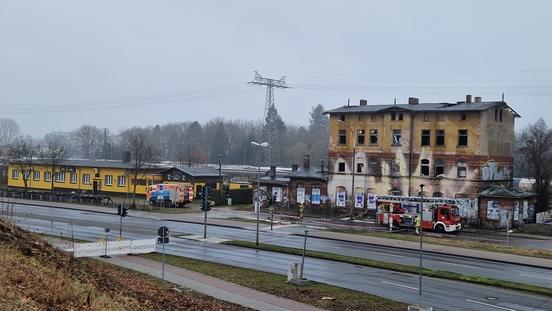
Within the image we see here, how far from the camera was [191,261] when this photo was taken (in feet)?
94.6

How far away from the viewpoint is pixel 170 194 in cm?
6694

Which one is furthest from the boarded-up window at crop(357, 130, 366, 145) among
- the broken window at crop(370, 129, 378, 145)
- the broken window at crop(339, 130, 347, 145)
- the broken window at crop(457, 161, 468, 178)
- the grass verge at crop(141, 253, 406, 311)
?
the grass verge at crop(141, 253, 406, 311)

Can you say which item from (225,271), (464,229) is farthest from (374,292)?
(464,229)

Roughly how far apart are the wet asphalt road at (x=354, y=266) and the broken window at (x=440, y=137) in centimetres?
1795

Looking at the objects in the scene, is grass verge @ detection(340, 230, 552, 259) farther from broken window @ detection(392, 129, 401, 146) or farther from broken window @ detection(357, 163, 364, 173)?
broken window @ detection(357, 163, 364, 173)

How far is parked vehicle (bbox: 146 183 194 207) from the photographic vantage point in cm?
6685

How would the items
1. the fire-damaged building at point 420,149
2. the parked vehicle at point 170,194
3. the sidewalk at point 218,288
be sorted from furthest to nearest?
the parked vehicle at point 170,194 → the fire-damaged building at point 420,149 → the sidewalk at point 218,288

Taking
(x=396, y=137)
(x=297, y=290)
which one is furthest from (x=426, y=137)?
(x=297, y=290)

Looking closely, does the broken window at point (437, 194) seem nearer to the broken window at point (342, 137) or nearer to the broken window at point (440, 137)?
the broken window at point (440, 137)

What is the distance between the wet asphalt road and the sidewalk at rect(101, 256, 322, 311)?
401 centimetres

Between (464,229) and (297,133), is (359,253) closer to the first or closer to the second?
(464,229)

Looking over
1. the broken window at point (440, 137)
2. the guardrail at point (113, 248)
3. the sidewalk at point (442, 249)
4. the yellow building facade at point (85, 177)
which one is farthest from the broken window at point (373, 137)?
the guardrail at point (113, 248)

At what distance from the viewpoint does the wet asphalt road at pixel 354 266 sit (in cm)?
2194

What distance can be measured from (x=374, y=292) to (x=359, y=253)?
12.1 metres
